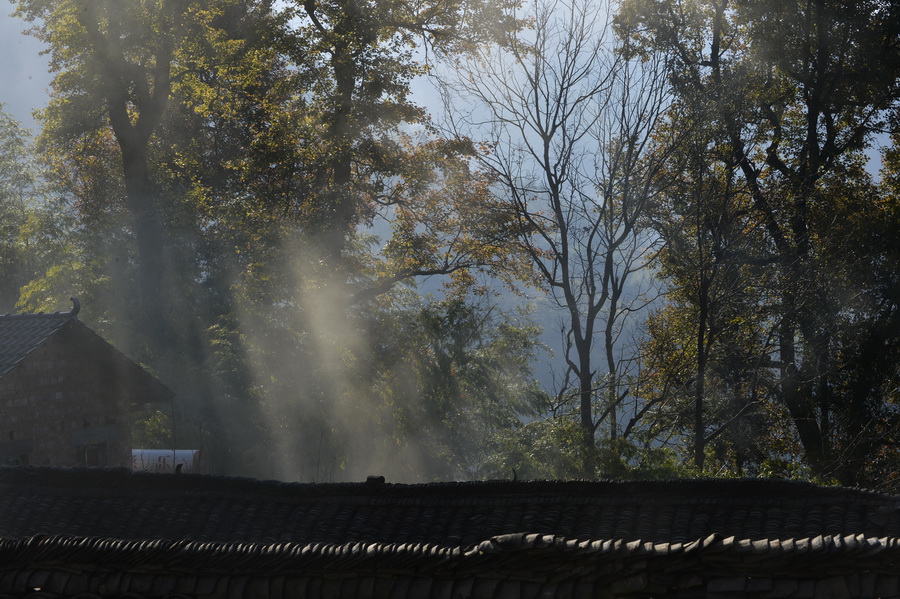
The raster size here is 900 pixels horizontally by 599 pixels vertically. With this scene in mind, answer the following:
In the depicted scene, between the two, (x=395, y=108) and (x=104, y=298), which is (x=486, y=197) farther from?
(x=104, y=298)

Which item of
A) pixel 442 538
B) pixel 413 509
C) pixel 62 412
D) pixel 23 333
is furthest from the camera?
pixel 62 412

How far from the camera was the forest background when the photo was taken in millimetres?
9617

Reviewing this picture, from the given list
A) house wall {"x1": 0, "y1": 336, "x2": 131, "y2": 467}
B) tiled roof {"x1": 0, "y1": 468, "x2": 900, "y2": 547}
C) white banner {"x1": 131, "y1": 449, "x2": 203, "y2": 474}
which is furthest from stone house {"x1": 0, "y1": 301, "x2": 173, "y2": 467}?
tiled roof {"x1": 0, "y1": 468, "x2": 900, "y2": 547}

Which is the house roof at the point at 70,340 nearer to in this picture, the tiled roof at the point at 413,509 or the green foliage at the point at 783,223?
the tiled roof at the point at 413,509

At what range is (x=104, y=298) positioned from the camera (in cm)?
1759

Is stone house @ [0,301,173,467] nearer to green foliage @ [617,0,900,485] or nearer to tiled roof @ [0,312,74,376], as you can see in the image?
tiled roof @ [0,312,74,376]

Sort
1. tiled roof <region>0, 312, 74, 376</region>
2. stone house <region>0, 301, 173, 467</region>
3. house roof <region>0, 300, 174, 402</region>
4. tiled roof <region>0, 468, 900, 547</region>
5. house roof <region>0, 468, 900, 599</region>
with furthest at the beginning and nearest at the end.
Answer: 1. stone house <region>0, 301, 173, 467</region>
2. house roof <region>0, 300, 174, 402</region>
3. tiled roof <region>0, 312, 74, 376</region>
4. tiled roof <region>0, 468, 900, 547</region>
5. house roof <region>0, 468, 900, 599</region>

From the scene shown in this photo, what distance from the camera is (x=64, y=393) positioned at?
9562 millimetres

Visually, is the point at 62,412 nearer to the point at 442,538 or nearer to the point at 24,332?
the point at 24,332

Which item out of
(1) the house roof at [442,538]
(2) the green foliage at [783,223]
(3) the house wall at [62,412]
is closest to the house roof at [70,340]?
(3) the house wall at [62,412]

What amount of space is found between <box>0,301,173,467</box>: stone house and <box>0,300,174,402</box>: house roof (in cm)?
1

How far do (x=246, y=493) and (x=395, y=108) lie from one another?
12.8 m

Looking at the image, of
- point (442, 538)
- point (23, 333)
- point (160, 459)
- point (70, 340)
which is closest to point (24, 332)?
point (23, 333)

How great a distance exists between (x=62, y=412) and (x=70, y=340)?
825mm
